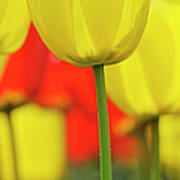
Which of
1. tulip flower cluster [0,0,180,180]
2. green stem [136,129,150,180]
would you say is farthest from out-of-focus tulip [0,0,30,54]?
green stem [136,129,150,180]

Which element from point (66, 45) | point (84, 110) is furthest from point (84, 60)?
point (84, 110)

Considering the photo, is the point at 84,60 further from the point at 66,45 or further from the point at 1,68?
the point at 1,68

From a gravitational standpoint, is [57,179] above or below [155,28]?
below

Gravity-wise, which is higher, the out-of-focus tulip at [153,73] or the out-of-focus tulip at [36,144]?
the out-of-focus tulip at [153,73]

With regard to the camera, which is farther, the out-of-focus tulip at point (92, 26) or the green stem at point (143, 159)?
the green stem at point (143, 159)

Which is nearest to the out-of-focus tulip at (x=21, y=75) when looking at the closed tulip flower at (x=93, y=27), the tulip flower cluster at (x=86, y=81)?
the tulip flower cluster at (x=86, y=81)

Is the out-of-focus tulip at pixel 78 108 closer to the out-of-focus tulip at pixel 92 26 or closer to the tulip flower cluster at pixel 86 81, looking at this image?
the tulip flower cluster at pixel 86 81

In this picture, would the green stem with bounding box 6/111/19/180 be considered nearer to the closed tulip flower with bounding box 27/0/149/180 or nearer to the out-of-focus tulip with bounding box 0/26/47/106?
the out-of-focus tulip with bounding box 0/26/47/106

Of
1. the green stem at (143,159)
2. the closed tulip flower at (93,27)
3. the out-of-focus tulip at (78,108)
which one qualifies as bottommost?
the green stem at (143,159)
